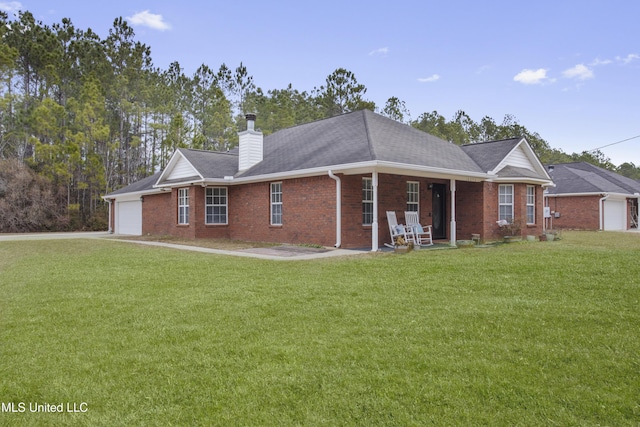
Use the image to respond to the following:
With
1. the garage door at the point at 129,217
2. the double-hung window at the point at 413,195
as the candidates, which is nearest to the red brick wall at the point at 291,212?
the double-hung window at the point at 413,195

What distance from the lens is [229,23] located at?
59.2 ft

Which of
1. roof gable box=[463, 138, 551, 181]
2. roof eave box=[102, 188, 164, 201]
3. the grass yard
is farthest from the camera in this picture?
roof eave box=[102, 188, 164, 201]

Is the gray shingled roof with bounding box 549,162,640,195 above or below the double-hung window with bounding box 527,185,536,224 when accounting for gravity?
above

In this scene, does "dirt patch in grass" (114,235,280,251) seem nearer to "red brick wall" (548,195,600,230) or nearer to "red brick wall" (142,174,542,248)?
"red brick wall" (142,174,542,248)

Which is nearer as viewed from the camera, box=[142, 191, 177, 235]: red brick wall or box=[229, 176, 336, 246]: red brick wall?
box=[229, 176, 336, 246]: red brick wall

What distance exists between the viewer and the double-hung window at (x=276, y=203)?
15961 mm

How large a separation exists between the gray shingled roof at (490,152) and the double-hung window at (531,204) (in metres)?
1.96

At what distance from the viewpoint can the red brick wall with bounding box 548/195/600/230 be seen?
26594 millimetres

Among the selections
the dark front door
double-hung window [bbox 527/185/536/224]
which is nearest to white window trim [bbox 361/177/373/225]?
the dark front door

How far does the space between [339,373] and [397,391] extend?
0.55m

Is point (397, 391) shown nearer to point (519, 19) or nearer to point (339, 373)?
point (339, 373)

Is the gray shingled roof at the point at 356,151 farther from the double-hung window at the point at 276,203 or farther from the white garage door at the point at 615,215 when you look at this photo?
the white garage door at the point at 615,215

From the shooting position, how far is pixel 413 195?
16203 millimetres

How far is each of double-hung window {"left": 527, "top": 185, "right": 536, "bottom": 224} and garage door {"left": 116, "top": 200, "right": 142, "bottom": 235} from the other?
18748mm
